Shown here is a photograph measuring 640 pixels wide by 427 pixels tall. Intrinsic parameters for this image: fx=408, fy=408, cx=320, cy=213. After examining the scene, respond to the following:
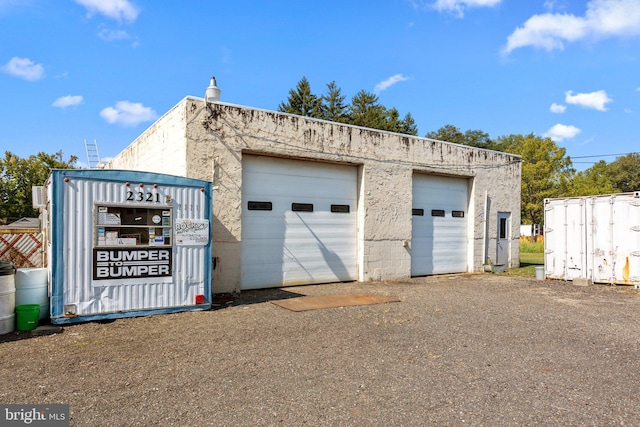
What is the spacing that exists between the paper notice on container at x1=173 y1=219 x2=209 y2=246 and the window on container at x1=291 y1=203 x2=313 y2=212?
3.65 m

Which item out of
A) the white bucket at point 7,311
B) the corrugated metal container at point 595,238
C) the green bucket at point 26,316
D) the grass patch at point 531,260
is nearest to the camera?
the white bucket at point 7,311

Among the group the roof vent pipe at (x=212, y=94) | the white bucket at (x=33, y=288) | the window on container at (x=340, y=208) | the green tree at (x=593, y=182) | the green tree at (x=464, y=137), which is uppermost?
the green tree at (x=464, y=137)

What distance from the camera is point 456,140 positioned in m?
56.5

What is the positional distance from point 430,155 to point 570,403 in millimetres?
10754

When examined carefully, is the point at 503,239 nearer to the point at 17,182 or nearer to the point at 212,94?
the point at 212,94

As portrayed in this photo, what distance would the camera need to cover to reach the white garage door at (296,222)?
1055 cm

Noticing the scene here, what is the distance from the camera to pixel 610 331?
21.4 ft

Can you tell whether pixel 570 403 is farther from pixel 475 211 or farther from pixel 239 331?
pixel 475 211

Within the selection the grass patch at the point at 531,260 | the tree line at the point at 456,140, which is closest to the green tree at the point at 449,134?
the tree line at the point at 456,140

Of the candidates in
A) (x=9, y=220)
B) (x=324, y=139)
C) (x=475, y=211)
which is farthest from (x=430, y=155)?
(x=9, y=220)

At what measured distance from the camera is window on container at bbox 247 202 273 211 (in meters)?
10.5

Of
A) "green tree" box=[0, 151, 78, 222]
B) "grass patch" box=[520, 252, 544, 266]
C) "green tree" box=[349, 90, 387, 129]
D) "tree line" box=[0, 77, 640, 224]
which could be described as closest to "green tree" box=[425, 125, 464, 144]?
"tree line" box=[0, 77, 640, 224]

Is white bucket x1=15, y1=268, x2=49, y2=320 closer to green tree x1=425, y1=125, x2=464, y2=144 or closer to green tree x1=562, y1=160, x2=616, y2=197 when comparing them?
green tree x1=562, y1=160, x2=616, y2=197

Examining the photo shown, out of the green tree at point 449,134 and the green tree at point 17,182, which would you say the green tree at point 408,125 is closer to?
the green tree at point 449,134
